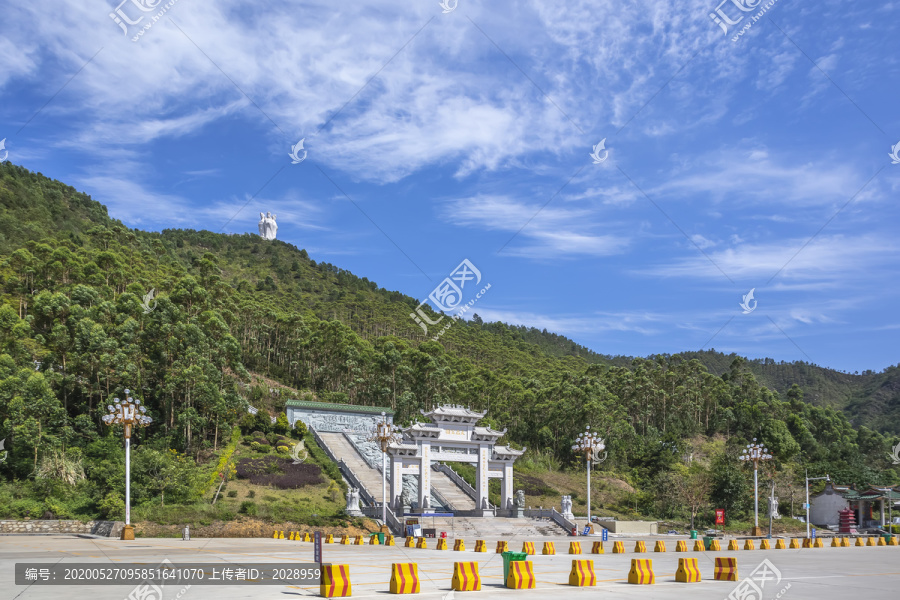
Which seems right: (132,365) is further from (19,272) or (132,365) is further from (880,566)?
(880,566)

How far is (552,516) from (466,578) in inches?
1036

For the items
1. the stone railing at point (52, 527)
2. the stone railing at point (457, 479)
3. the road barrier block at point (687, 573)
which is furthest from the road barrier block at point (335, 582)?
the stone railing at point (457, 479)

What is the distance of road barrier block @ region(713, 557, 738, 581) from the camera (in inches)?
566

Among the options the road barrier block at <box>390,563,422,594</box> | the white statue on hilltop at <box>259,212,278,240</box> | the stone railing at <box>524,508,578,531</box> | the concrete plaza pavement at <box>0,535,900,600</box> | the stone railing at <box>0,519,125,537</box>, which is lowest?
the stone railing at <box>524,508,578,531</box>

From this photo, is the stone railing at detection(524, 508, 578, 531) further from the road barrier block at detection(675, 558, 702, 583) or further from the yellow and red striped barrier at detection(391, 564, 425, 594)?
the yellow and red striped barrier at detection(391, 564, 425, 594)

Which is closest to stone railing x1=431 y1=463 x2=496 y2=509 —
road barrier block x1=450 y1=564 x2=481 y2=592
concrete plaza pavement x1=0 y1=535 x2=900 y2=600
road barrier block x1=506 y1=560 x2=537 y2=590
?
concrete plaza pavement x1=0 y1=535 x2=900 y2=600

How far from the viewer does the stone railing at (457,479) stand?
43.9 metres

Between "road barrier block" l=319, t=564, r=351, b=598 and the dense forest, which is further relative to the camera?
the dense forest

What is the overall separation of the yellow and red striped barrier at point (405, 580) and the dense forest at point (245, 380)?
22384 mm

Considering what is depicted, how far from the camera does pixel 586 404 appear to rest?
196ft

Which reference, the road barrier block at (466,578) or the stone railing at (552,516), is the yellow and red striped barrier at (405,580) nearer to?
the road barrier block at (466,578)

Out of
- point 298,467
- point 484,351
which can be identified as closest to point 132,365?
point 298,467

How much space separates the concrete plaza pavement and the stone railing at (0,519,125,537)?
58.9 inches

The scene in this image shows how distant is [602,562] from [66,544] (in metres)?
17.6
